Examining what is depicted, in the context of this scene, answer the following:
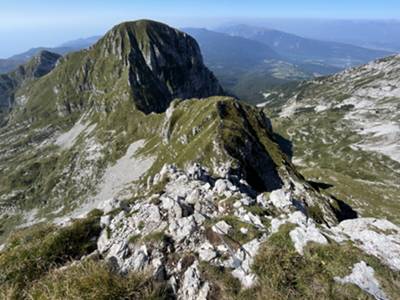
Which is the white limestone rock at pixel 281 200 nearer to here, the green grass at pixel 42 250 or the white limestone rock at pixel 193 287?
the white limestone rock at pixel 193 287

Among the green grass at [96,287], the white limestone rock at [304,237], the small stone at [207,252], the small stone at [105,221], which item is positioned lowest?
the small stone at [105,221]

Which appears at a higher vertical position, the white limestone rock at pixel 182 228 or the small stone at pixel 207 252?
the small stone at pixel 207 252

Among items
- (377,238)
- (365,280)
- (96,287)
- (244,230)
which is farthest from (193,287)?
(377,238)

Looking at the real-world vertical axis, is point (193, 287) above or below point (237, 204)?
above

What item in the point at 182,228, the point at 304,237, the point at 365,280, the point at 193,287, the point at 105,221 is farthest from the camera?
the point at 105,221

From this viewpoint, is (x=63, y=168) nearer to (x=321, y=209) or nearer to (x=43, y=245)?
(x=321, y=209)

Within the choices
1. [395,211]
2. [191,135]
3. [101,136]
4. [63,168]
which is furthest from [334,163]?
[63,168]

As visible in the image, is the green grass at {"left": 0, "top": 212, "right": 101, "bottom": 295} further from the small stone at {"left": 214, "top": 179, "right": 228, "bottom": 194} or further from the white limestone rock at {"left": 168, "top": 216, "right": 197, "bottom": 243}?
the small stone at {"left": 214, "top": 179, "right": 228, "bottom": 194}

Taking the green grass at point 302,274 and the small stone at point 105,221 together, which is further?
the small stone at point 105,221

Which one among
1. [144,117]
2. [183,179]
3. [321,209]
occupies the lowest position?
[144,117]

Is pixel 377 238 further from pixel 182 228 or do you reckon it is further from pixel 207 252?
pixel 182 228

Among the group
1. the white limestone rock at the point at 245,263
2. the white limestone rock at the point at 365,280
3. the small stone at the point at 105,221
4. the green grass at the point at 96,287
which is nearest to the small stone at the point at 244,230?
the white limestone rock at the point at 245,263
